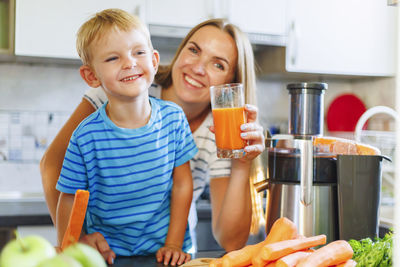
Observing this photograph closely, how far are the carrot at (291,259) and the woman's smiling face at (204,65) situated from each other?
1.58ft

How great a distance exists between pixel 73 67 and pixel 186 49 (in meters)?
1.20

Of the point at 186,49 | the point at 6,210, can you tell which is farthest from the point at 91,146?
the point at 6,210

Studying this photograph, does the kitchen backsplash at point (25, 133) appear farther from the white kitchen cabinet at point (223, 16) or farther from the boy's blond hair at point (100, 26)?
the boy's blond hair at point (100, 26)

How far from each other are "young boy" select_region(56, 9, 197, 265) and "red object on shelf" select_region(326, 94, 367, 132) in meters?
1.74

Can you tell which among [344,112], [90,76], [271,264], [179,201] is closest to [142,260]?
[179,201]

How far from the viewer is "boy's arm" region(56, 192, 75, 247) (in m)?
0.87

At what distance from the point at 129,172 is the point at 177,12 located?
1.29 metres

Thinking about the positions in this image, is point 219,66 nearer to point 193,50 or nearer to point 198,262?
point 193,50

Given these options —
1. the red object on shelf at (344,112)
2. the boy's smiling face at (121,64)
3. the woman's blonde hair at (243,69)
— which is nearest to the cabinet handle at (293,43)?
the red object on shelf at (344,112)

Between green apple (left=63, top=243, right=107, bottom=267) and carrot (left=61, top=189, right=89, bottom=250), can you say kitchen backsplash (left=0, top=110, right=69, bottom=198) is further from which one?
green apple (left=63, top=243, right=107, bottom=267)

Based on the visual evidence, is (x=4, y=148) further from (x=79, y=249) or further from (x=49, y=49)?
(x=79, y=249)

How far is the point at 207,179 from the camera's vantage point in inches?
48.7

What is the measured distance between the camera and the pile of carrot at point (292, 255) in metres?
0.76

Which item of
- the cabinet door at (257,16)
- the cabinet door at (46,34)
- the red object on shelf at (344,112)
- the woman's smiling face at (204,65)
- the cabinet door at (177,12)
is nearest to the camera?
the woman's smiling face at (204,65)
